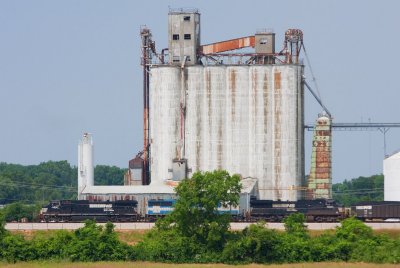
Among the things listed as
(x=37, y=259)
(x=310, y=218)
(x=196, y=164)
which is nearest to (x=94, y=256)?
(x=37, y=259)

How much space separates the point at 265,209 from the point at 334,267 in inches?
1219

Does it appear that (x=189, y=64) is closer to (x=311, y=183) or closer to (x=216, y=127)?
(x=216, y=127)

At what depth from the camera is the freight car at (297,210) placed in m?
131

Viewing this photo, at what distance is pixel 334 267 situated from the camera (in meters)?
103

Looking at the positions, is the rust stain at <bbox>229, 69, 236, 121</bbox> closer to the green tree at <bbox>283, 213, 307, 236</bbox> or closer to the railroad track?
the railroad track

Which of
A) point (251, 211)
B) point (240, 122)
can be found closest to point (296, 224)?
point (251, 211)

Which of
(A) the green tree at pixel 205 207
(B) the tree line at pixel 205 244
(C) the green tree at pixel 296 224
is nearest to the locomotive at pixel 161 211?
(C) the green tree at pixel 296 224

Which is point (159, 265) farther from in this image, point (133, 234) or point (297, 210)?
point (297, 210)

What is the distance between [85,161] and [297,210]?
28.7m

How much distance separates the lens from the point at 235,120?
14662cm

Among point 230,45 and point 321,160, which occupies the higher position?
point 230,45

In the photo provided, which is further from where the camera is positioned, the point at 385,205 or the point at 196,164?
the point at 196,164

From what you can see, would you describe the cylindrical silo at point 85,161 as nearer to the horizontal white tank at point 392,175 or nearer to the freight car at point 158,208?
the freight car at point 158,208

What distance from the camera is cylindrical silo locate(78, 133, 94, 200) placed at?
500 ft
